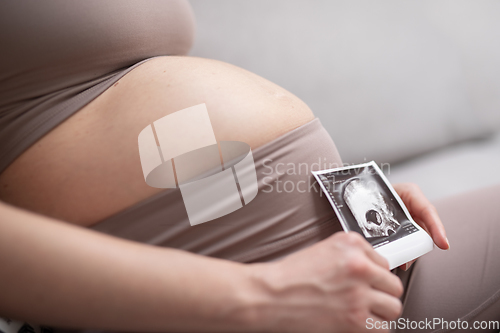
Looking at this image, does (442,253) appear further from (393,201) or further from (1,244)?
(1,244)

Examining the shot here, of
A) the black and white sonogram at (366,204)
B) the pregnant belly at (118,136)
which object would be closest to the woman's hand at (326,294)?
the black and white sonogram at (366,204)

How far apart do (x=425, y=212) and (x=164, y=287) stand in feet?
1.73

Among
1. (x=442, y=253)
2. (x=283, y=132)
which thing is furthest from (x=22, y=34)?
(x=442, y=253)

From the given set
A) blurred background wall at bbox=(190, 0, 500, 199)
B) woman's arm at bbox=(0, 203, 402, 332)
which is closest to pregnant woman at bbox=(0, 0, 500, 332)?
woman's arm at bbox=(0, 203, 402, 332)

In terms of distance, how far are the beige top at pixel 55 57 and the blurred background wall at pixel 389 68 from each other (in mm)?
506

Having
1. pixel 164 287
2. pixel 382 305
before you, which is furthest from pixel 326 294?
pixel 164 287

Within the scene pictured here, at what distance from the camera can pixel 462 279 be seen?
57 cm

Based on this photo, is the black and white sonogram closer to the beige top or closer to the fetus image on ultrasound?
the fetus image on ultrasound

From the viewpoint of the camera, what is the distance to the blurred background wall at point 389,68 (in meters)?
1.08

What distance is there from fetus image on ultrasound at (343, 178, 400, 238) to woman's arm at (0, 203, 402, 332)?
0.14 m

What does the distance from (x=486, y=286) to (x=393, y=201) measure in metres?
0.22

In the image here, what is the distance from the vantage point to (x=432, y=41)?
115 centimetres

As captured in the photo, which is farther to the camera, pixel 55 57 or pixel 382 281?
pixel 55 57

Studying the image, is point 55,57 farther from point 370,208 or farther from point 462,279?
point 462,279
